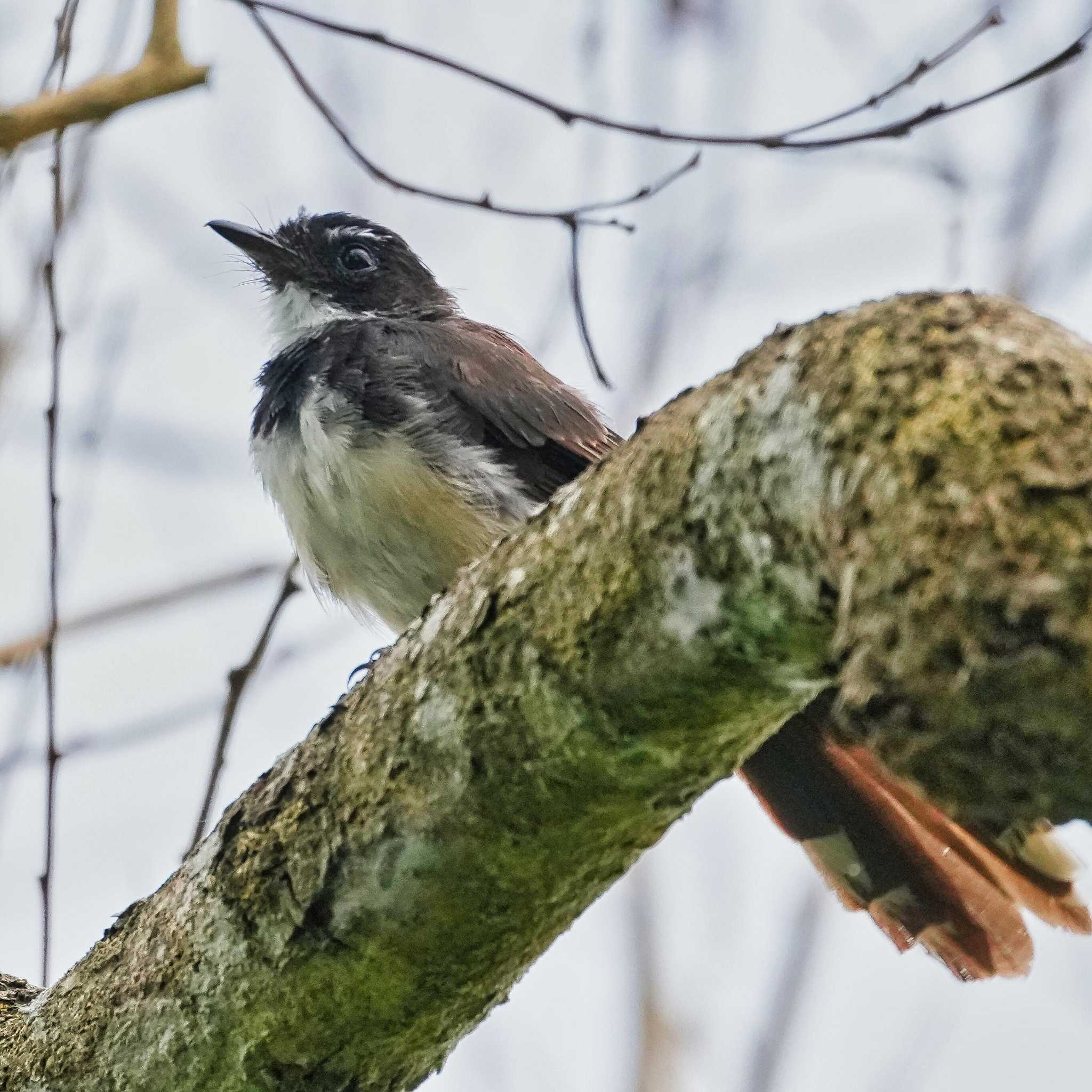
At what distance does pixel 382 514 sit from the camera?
14.4 feet

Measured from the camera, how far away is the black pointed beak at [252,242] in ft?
18.7

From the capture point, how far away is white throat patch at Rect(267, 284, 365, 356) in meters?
5.54

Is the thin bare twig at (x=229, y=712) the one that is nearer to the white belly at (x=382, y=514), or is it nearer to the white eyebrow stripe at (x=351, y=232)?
the white belly at (x=382, y=514)

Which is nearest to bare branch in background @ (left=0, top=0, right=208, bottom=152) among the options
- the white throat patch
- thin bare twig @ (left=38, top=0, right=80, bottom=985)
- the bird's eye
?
A: thin bare twig @ (left=38, top=0, right=80, bottom=985)

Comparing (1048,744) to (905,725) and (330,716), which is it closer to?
(905,725)

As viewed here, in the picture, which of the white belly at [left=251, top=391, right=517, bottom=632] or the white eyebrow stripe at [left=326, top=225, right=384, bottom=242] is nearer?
the white belly at [left=251, top=391, right=517, bottom=632]

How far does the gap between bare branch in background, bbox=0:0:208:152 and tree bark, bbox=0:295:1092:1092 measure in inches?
40.8

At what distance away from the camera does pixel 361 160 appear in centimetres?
369

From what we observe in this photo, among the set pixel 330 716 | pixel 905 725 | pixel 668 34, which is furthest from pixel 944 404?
pixel 668 34

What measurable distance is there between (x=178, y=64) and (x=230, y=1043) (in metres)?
1.79

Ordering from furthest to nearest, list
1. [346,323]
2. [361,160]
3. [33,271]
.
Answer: [346,323], [33,271], [361,160]

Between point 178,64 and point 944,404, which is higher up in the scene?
point 178,64

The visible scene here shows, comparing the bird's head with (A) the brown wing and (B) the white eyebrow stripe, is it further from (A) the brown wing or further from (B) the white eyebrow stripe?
(A) the brown wing

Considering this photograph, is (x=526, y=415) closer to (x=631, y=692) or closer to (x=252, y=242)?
(x=252, y=242)
